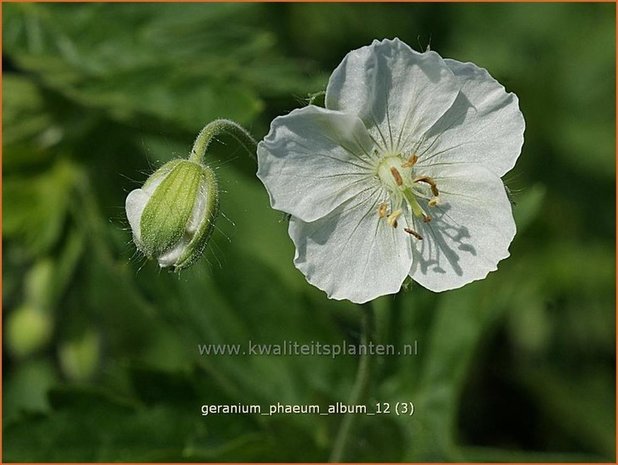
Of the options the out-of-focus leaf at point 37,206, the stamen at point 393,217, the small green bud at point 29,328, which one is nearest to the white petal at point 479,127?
the stamen at point 393,217

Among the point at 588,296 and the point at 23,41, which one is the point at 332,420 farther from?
the point at 588,296

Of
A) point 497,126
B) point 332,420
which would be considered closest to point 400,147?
point 497,126

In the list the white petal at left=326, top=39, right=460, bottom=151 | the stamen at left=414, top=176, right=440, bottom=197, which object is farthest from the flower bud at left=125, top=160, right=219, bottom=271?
the stamen at left=414, top=176, right=440, bottom=197

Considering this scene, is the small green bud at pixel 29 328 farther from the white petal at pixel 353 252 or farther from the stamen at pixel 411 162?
the stamen at pixel 411 162

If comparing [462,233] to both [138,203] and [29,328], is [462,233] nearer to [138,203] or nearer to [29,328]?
[138,203]

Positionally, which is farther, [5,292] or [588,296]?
[588,296]

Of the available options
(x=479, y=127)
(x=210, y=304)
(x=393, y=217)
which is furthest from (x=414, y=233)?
(x=210, y=304)
